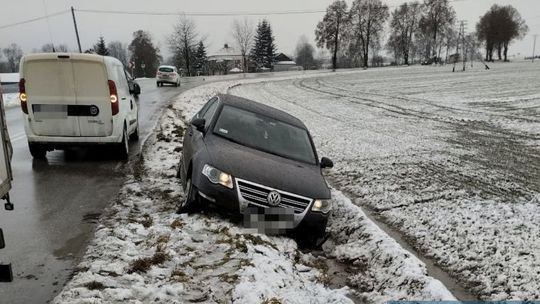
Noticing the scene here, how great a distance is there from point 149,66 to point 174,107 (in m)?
74.9

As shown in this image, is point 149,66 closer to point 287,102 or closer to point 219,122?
point 287,102

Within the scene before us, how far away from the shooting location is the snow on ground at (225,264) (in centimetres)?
427

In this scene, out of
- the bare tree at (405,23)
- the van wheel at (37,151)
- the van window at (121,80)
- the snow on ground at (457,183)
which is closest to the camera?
the snow on ground at (457,183)

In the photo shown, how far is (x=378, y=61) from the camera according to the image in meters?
119

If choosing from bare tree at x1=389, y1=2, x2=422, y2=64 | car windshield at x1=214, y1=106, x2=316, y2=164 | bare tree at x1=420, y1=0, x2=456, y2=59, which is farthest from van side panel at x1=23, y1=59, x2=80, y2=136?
bare tree at x1=389, y1=2, x2=422, y2=64

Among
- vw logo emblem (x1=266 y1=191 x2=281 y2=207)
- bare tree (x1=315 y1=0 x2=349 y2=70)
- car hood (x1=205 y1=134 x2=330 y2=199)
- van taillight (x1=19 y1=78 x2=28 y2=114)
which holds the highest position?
bare tree (x1=315 y1=0 x2=349 y2=70)

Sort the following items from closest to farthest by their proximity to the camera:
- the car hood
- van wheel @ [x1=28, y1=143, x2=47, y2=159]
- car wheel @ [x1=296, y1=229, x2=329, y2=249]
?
1. the car hood
2. car wheel @ [x1=296, y1=229, x2=329, y2=249]
3. van wheel @ [x1=28, y1=143, x2=47, y2=159]

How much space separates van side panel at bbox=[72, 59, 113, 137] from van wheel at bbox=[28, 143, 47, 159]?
0.97 metres

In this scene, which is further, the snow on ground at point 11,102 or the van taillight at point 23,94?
the snow on ground at point 11,102

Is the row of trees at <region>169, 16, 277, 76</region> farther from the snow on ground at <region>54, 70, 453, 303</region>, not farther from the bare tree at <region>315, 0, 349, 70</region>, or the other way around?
the snow on ground at <region>54, 70, 453, 303</region>

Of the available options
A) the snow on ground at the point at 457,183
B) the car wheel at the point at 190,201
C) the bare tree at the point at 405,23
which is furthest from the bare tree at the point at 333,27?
the car wheel at the point at 190,201

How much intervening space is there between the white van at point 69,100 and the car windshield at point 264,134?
2.69 metres

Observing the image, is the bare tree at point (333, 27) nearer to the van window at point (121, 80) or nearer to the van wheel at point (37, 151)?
the van window at point (121, 80)

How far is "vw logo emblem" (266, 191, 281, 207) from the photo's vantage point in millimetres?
5605
